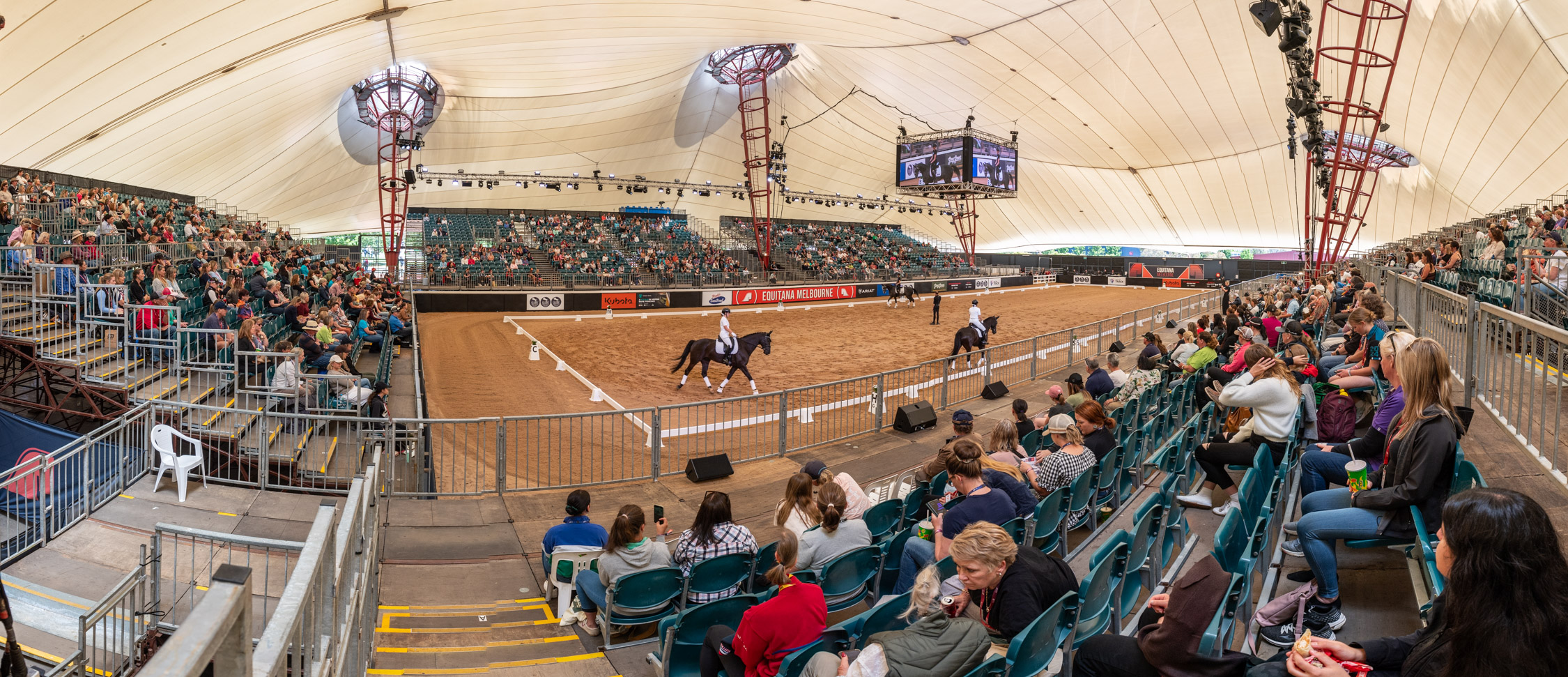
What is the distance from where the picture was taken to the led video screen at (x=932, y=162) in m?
43.3

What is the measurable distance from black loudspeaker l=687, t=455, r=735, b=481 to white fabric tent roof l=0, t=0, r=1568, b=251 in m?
16.7

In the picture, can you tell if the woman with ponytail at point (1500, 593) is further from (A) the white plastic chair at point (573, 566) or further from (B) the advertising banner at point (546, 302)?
(B) the advertising banner at point (546, 302)

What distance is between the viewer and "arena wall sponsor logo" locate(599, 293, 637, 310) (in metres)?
37.4

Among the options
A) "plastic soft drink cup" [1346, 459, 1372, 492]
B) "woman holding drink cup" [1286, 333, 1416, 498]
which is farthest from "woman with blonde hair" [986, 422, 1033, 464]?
"plastic soft drink cup" [1346, 459, 1372, 492]

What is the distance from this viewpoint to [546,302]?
3622 cm

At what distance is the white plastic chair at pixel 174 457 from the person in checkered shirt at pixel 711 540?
6.95 meters

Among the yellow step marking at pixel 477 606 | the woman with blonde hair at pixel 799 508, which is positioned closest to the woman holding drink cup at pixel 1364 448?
the woman with blonde hair at pixel 799 508

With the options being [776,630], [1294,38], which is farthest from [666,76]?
[776,630]

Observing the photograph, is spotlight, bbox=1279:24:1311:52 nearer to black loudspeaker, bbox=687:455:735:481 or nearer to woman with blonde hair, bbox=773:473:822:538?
black loudspeaker, bbox=687:455:735:481

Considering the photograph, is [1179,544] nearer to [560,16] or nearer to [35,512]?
[35,512]

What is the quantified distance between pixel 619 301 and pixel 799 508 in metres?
32.4

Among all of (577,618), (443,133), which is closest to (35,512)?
(577,618)

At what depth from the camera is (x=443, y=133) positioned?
154 ft

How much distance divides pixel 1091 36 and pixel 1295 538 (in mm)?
32023
